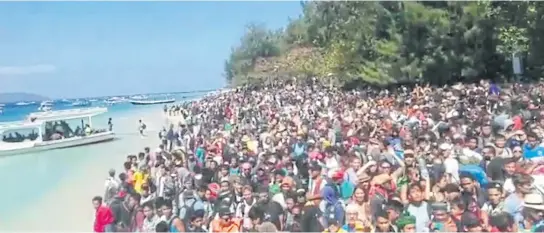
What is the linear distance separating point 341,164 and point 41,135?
132 cm

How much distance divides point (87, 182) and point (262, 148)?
747 mm

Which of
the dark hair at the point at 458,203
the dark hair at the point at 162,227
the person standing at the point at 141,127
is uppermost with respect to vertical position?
the person standing at the point at 141,127

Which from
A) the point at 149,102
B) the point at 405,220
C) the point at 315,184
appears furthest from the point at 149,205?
the point at 405,220

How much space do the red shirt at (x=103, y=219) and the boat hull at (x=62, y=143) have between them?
0.37m

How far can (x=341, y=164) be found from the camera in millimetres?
3002

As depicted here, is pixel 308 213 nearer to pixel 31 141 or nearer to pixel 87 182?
pixel 87 182

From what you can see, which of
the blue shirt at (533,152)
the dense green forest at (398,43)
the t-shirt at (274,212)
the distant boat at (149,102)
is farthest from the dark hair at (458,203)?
the distant boat at (149,102)

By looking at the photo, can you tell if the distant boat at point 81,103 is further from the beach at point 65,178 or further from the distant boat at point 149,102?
the distant boat at point 149,102

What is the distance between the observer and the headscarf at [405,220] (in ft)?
8.70

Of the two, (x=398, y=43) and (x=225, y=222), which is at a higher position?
(x=398, y=43)

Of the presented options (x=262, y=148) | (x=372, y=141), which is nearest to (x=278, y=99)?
(x=262, y=148)

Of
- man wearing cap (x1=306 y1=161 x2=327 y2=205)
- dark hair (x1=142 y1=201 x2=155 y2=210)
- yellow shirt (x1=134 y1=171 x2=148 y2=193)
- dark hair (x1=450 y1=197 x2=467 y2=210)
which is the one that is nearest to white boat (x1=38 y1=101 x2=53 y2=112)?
yellow shirt (x1=134 y1=171 x2=148 y2=193)

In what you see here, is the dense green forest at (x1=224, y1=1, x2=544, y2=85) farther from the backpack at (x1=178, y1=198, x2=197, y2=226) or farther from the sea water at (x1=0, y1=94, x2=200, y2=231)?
the backpack at (x1=178, y1=198, x2=197, y2=226)

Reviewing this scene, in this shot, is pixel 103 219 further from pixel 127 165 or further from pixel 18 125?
pixel 18 125
